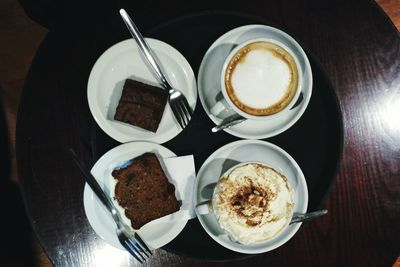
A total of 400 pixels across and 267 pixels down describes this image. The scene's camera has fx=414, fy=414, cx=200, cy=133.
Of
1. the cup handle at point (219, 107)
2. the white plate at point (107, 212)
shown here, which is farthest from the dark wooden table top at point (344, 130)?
the cup handle at point (219, 107)

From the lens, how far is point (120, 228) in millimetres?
1396

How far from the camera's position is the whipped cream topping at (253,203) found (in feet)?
4.18

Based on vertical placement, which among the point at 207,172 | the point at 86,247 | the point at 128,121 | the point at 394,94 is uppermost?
the point at 394,94

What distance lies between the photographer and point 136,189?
1430mm

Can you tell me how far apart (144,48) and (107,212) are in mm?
568

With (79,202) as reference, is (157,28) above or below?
above

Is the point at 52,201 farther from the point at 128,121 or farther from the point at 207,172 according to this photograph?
the point at 207,172

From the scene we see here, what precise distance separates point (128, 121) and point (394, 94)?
3.19ft

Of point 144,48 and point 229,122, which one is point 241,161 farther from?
point 144,48

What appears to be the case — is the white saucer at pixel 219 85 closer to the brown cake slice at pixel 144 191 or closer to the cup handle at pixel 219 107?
the cup handle at pixel 219 107

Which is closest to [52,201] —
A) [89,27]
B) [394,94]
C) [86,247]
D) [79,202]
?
[79,202]

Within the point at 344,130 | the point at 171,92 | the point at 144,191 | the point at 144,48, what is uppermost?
the point at 144,48

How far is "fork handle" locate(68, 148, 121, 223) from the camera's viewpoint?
1344 mm

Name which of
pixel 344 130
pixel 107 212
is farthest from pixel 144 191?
pixel 344 130
